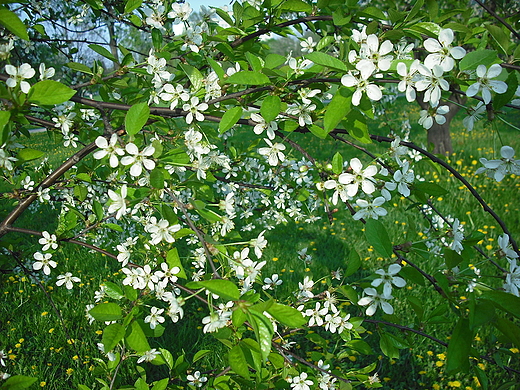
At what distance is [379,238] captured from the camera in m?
0.95

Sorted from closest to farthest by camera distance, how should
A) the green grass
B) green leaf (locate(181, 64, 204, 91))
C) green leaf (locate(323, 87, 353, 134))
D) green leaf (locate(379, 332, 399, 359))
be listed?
green leaf (locate(323, 87, 353, 134))
green leaf (locate(181, 64, 204, 91))
green leaf (locate(379, 332, 399, 359))
the green grass

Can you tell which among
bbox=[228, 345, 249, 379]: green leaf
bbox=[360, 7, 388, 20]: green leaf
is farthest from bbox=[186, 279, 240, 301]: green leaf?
bbox=[360, 7, 388, 20]: green leaf

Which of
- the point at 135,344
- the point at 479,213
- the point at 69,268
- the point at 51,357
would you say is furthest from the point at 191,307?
the point at 479,213

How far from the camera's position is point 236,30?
1296 millimetres

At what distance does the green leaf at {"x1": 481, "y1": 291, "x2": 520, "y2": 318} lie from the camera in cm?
73

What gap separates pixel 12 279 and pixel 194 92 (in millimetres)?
3474

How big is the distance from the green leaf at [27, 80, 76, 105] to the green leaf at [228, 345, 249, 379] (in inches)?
27.7

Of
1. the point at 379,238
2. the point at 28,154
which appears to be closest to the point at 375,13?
the point at 379,238

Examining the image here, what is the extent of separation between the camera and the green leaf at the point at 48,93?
860mm

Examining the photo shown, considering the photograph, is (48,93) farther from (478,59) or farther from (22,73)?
(478,59)

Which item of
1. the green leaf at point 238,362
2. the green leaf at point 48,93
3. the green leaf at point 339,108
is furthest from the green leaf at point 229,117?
the green leaf at point 238,362

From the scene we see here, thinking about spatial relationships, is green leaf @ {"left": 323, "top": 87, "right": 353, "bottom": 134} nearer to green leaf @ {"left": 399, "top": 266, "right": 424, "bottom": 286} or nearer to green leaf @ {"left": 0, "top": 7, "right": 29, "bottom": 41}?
green leaf @ {"left": 399, "top": 266, "right": 424, "bottom": 286}

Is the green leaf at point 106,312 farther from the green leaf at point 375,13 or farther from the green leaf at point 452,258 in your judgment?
the green leaf at point 375,13

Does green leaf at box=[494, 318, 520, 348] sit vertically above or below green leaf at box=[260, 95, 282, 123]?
below
